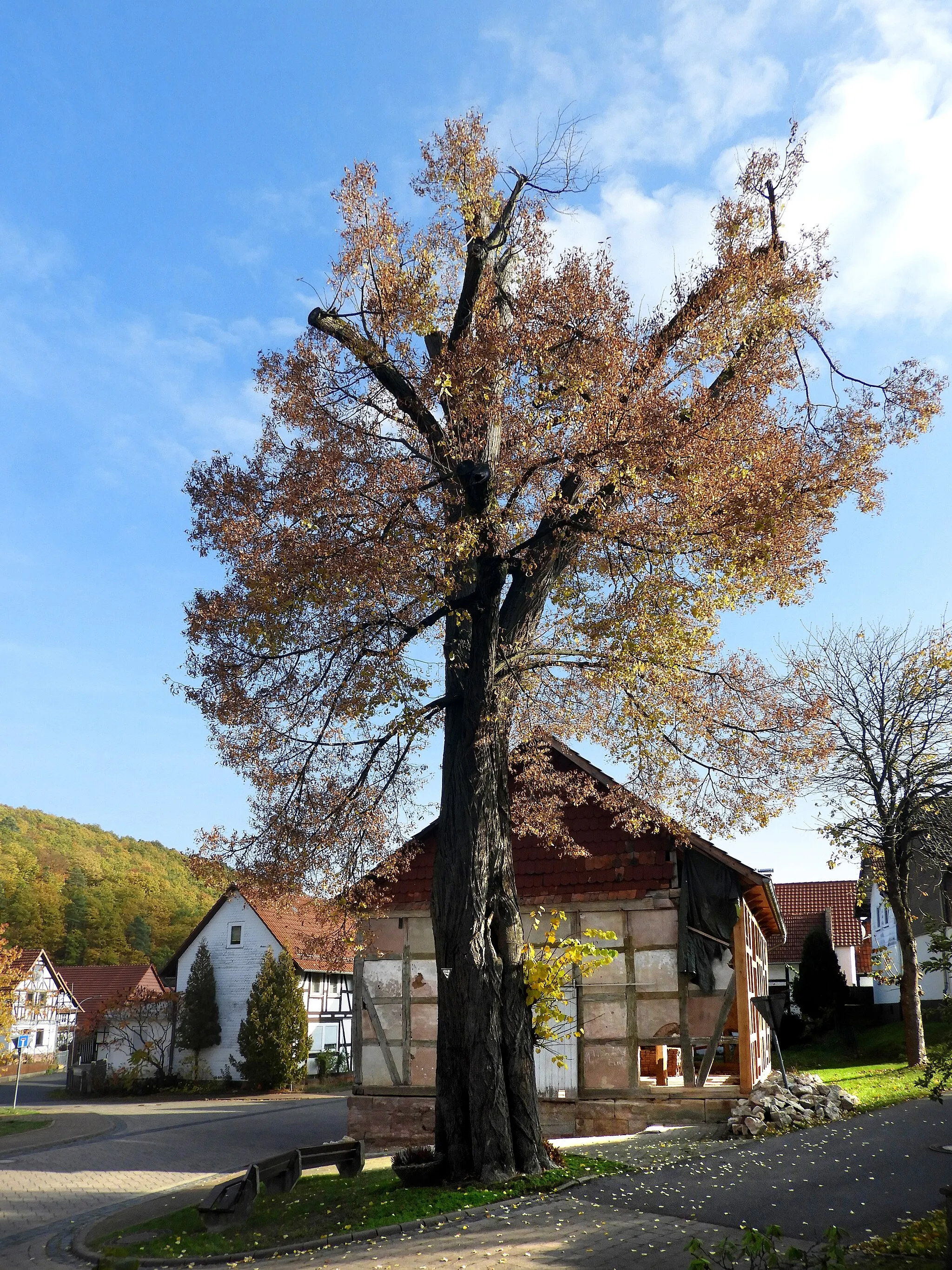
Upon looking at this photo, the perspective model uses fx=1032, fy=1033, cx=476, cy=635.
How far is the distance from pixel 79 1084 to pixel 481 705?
1338 inches

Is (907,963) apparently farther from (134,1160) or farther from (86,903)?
(86,903)

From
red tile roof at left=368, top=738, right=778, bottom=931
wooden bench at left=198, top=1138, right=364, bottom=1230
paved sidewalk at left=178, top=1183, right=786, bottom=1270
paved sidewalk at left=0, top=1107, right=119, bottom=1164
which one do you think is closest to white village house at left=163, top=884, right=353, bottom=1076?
paved sidewalk at left=0, top=1107, right=119, bottom=1164

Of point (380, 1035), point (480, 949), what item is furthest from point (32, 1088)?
point (480, 949)

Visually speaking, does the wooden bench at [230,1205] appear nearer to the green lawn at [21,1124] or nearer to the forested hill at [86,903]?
the green lawn at [21,1124]

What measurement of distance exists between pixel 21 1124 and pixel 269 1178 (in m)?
18.4

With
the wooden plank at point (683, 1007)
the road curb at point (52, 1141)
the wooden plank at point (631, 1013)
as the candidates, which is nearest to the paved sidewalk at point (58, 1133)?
the road curb at point (52, 1141)

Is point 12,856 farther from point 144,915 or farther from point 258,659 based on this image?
point 258,659

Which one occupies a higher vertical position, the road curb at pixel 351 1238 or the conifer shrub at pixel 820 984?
the conifer shrub at pixel 820 984

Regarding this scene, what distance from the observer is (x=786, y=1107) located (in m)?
13.7

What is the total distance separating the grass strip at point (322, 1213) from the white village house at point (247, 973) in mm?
25114

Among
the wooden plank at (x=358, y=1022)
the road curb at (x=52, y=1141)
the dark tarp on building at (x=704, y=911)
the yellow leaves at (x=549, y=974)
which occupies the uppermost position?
the dark tarp on building at (x=704, y=911)

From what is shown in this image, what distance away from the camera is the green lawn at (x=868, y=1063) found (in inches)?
674

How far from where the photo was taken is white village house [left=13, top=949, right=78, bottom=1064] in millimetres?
50562

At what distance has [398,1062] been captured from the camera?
1667 centimetres
